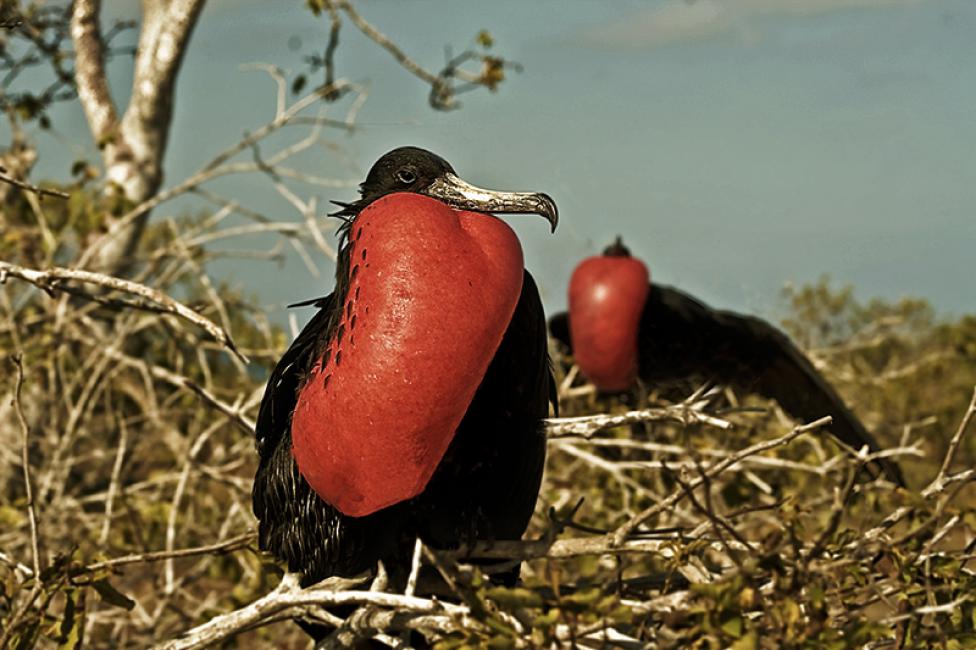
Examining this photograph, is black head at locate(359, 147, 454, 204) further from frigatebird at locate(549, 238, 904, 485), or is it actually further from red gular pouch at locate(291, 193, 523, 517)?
frigatebird at locate(549, 238, 904, 485)

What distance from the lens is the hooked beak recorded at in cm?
166

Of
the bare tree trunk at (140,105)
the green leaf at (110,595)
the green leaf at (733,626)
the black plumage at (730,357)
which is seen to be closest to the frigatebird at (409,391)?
the green leaf at (110,595)

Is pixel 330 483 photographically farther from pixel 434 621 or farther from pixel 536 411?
pixel 536 411

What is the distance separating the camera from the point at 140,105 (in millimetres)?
4062

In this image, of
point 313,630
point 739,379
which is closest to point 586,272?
point 739,379

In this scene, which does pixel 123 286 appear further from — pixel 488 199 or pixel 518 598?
pixel 518 598

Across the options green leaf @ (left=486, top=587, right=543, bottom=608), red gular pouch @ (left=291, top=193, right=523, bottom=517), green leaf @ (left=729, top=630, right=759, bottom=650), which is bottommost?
green leaf @ (left=729, top=630, right=759, bottom=650)

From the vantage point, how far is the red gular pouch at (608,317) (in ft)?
12.7

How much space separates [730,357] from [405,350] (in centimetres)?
258

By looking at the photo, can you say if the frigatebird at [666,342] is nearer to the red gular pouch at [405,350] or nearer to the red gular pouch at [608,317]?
the red gular pouch at [608,317]

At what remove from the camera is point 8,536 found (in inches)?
122

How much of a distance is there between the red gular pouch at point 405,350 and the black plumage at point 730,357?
77.9 inches

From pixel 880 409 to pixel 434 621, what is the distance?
7.23m

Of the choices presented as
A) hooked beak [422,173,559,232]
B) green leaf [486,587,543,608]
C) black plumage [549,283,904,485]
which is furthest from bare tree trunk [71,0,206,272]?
green leaf [486,587,543,608]
